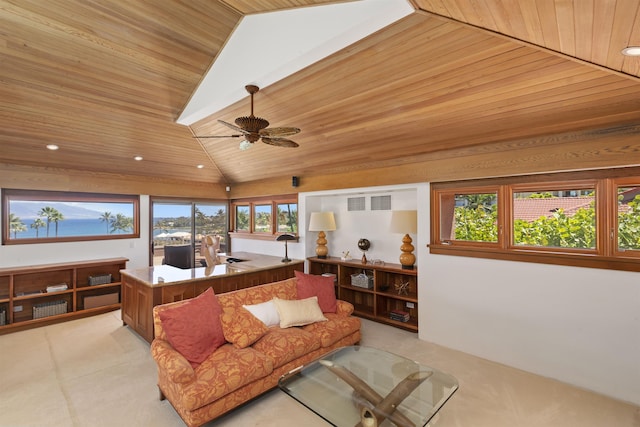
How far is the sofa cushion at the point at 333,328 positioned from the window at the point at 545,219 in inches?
57.4

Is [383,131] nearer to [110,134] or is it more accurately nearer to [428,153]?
[428,153]

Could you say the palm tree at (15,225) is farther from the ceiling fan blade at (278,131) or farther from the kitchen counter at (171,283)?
the ceiling fan blade at (278,131)

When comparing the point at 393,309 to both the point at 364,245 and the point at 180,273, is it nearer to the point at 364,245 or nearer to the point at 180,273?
the point at 364,245

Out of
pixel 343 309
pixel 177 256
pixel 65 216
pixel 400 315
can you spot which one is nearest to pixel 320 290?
pixel 343 309

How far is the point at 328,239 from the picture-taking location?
5.61 m

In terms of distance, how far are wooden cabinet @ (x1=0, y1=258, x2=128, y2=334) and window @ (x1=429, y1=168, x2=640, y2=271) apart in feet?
17.5

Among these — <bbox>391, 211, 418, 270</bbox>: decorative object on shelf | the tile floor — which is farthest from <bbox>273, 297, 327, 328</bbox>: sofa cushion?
<bbox>391, 211, 418, 270</bbox>: decorative object on shelf

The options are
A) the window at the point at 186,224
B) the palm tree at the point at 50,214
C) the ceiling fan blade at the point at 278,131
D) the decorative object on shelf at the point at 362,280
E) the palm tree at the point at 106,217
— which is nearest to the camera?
the ceiling fan blade at the point at 278,131

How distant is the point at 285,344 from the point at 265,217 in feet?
13.2

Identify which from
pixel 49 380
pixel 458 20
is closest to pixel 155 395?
pixel 49 380

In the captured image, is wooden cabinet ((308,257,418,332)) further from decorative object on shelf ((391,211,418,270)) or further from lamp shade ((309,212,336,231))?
lamp shade ((309,212,336,231))

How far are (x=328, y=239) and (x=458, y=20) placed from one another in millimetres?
4151

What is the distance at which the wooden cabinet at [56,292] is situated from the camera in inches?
166

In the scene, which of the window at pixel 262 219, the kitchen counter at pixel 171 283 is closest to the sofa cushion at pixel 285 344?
the kitchen counter at pixel 171 283
